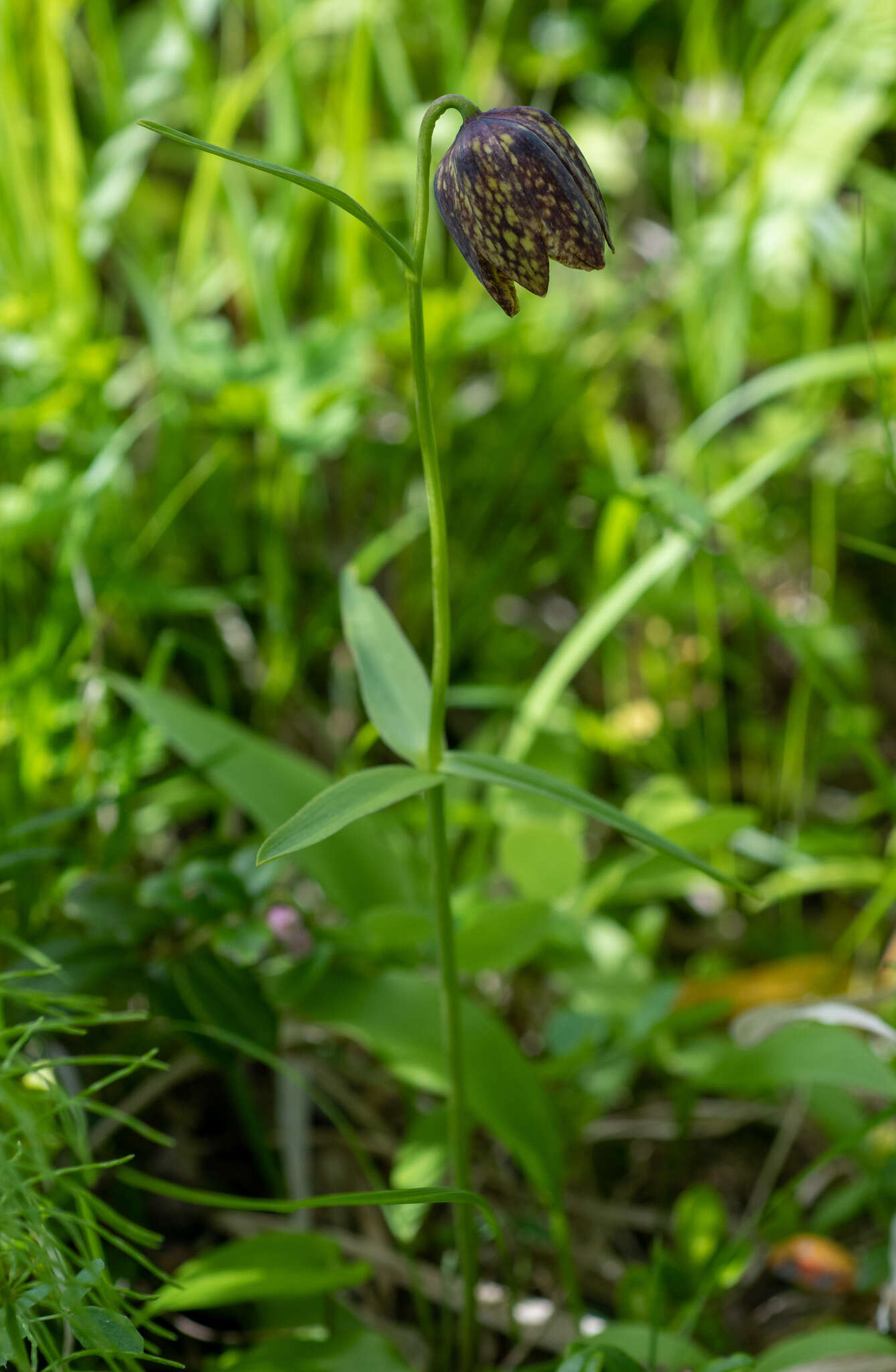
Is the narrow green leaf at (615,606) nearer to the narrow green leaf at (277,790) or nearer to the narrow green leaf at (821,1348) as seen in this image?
the narrow green leaf at (277,790)

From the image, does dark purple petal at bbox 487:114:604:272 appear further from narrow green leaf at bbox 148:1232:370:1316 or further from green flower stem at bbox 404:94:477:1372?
narrow green leaf at bbox 148:1232:370:1316

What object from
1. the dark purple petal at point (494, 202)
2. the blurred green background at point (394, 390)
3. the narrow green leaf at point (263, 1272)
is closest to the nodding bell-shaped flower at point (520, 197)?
the dark purple petal at point (494, 202)

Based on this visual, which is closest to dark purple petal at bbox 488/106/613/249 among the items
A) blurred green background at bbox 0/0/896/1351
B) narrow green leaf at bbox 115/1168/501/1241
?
blurred green background at bbox 0/0/896/1351

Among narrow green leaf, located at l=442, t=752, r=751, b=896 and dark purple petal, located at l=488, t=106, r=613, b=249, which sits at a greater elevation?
dark purple petal, located at l=488, t=106, r=613, b=249

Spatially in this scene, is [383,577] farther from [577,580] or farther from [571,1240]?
[571,1240]

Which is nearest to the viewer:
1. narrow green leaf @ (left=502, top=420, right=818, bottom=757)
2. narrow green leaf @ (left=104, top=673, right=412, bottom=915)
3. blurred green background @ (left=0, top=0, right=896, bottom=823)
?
narrow green leaf @ (left=104, top=673, right=412, bottom=915)

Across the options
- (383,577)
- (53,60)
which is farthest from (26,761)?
(53,60)

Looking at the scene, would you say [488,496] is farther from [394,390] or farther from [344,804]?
[344,804]

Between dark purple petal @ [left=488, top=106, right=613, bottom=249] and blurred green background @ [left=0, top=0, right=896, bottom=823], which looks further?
blurred green background @ [left=0, top=0, right=896, bottom=823]
